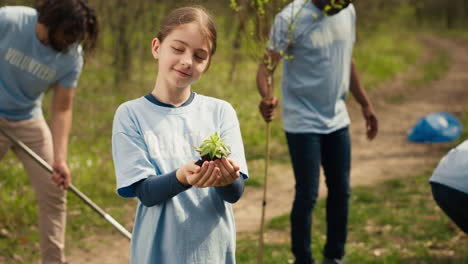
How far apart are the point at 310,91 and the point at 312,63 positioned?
6.9 inches

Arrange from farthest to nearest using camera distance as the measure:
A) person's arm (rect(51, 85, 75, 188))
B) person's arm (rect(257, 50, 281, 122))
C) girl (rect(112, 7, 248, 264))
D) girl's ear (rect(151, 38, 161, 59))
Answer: person's arm (rect(51, 85, 75, 188)) → person's arm (rect(257, 50, 281, 122)) → girl's ear (rect(151, 38, 161, 59)) → girl (rect(112, 7, 248, 264))

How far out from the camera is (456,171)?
2.76 metres

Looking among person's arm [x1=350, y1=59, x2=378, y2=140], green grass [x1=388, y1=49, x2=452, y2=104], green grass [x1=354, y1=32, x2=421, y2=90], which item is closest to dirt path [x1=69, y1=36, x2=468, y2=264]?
green grass [x1=388, y1=49, x2=452, y2=104]

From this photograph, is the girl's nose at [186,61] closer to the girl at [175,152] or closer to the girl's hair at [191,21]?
the girl at [175,152]

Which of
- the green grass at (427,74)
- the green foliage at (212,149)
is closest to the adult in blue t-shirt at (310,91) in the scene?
the green foliage at (212,149)

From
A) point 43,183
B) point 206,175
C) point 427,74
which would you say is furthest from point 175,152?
point 427,74

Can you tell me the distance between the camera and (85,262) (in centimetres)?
424

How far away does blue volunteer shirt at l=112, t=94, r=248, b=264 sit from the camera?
6.11ft

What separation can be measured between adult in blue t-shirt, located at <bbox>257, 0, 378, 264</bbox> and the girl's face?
4.51 feet

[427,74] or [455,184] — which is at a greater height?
[455,184]

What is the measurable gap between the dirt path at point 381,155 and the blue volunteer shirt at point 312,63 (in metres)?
1.78

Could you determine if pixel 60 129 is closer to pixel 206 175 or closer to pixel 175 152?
pixel 175 152

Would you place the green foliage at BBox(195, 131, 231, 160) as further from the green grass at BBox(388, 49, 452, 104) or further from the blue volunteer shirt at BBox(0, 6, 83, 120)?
the green grass at BBox(388, 49, 452, 104)

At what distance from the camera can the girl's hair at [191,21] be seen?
1.90 metres
